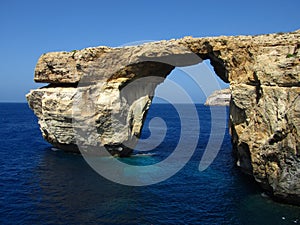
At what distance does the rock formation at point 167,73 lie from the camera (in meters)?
20.2

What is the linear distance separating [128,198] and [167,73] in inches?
764

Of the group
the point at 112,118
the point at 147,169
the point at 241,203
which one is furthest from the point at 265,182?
the point at 112,118

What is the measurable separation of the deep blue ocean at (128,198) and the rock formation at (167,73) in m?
2.29

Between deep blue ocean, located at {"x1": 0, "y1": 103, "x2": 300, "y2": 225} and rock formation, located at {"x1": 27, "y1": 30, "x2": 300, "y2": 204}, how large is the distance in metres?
2.29


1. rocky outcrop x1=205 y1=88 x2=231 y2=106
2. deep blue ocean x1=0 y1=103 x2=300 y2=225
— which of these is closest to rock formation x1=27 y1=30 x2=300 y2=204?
deep blue ocean x1=0 y1=103 x2=300 y2=225

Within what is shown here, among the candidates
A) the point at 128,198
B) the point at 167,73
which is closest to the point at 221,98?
the point at 167,73

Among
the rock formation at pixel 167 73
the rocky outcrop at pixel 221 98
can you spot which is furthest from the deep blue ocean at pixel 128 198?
the rocky outcrop at pixel 221 98

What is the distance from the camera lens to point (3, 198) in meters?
22.8

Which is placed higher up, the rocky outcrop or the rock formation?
the rock formation

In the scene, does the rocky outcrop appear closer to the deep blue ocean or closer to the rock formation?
the rock formation

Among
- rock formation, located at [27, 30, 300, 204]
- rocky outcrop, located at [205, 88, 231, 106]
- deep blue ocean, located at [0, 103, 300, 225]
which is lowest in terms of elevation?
rocky outcrop, located at [205, 88, 231, 106]

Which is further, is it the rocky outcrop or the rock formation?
the rocky outcrop

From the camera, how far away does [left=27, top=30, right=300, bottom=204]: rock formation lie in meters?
20.2

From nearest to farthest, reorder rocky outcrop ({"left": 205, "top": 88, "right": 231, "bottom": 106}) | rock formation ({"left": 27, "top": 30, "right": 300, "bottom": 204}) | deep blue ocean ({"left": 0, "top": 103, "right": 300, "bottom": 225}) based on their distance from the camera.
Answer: deep blue ocean ({"left": 0, "top": 103, "right": 300, "bottom": 225}) < rock formation ({"left": 27, "top": 30, "right": 300, "bottom": 204}) < rocky outcrop ({"left": 205, "top": 88, "right": 231, "bottom": 106})
